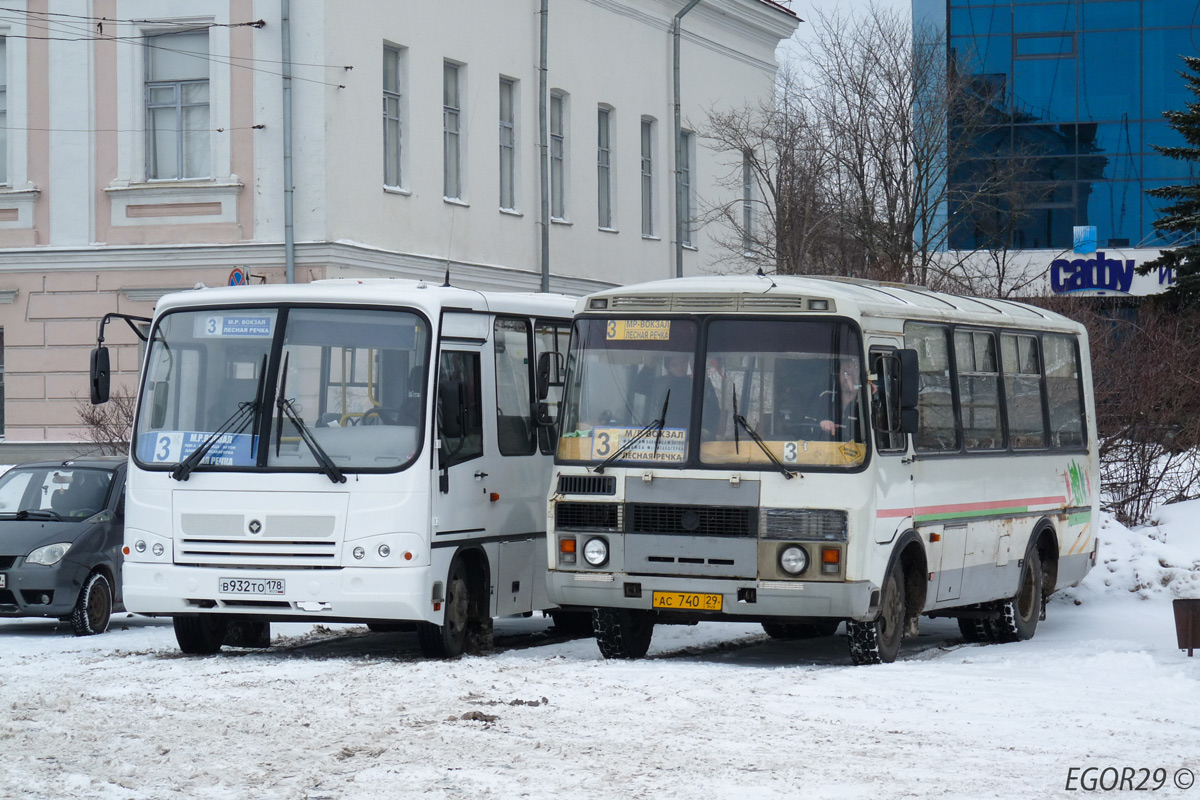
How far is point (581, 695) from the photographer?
12.0 meters

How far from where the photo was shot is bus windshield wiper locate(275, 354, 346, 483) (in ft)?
45.9

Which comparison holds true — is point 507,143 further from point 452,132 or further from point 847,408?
point 847,408

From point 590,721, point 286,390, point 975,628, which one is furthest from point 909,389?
point 286,390

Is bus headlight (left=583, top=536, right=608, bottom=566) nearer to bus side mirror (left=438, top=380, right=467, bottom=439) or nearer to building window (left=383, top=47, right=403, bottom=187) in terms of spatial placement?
bus side mirror (left=438, top=380, right=467, bottom=439)

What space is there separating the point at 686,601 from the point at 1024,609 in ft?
14.8

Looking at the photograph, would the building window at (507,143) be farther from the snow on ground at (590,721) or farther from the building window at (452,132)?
the snow on ground at (590,721)

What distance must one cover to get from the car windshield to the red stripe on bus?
25.0 ft

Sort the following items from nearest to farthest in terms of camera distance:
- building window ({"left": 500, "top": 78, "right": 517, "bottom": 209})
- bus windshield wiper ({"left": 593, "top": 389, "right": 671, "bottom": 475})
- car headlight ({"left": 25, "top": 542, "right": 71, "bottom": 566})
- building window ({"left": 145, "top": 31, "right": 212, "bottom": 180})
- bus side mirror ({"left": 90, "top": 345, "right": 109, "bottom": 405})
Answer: bus windshield wiper ({"left": 593, "top": 389, "right": 671, "bottom": 475})
bus side mirror ({"left": 90, "top": 345, "right": 109, "bottom": 405})
car headlight ({"left": 25, "top": 542, "right": 71, "bottom": 566})
building window ({"left": 145, "top": 31, "right": 212, "bottom": 180})
building window ({"left": 500, "top": 78, "right": 517, "bottom": 209})

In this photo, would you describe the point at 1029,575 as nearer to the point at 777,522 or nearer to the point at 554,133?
the point at 777,522

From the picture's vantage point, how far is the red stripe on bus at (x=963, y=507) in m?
14.0

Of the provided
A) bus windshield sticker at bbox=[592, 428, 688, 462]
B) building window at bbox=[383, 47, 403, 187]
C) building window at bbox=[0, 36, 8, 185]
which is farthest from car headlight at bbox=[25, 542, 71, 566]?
building window at bbox=[383, 47, 403, 187]

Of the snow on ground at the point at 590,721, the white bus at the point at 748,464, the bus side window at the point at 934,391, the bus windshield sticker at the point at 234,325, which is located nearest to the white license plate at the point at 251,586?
the snow on ground at the point at 590,721

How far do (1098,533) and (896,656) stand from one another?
16.6 feet

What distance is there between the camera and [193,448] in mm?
14438
